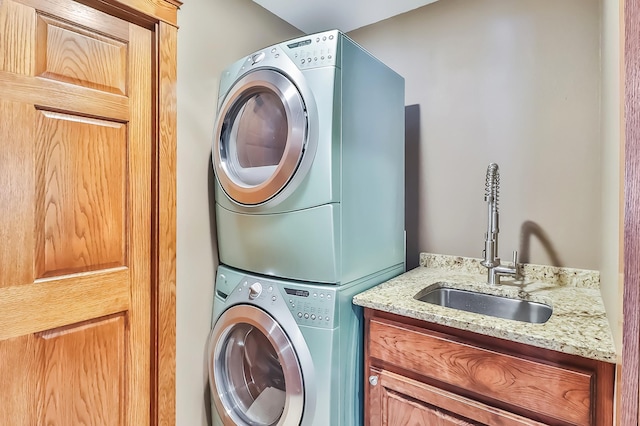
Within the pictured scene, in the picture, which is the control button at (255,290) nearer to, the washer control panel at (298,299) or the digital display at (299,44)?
the washer control panel at (298,299)

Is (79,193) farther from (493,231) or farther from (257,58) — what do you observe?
(493,231)

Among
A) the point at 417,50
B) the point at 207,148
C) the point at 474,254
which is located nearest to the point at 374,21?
the point at 417,50

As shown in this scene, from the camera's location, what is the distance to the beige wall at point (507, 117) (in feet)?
4.82

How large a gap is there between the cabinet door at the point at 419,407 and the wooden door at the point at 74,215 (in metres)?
1.00

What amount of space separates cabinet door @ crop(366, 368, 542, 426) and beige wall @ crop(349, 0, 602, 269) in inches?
33.1

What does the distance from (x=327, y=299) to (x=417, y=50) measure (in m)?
1.52

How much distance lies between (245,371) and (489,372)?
1069 millimetres

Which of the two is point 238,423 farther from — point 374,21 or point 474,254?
point 374,21

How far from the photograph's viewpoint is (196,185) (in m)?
1.58

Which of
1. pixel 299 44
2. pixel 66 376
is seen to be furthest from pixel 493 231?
pixel 66 376

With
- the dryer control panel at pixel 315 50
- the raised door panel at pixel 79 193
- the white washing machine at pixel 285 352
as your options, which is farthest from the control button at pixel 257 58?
the white washing machine at pixel 285 352

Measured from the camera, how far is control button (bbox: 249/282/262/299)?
138cm

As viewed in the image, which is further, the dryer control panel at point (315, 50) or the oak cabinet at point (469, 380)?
the dryer control panel at point (315, 50)

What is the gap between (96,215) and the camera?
1.31 metres
